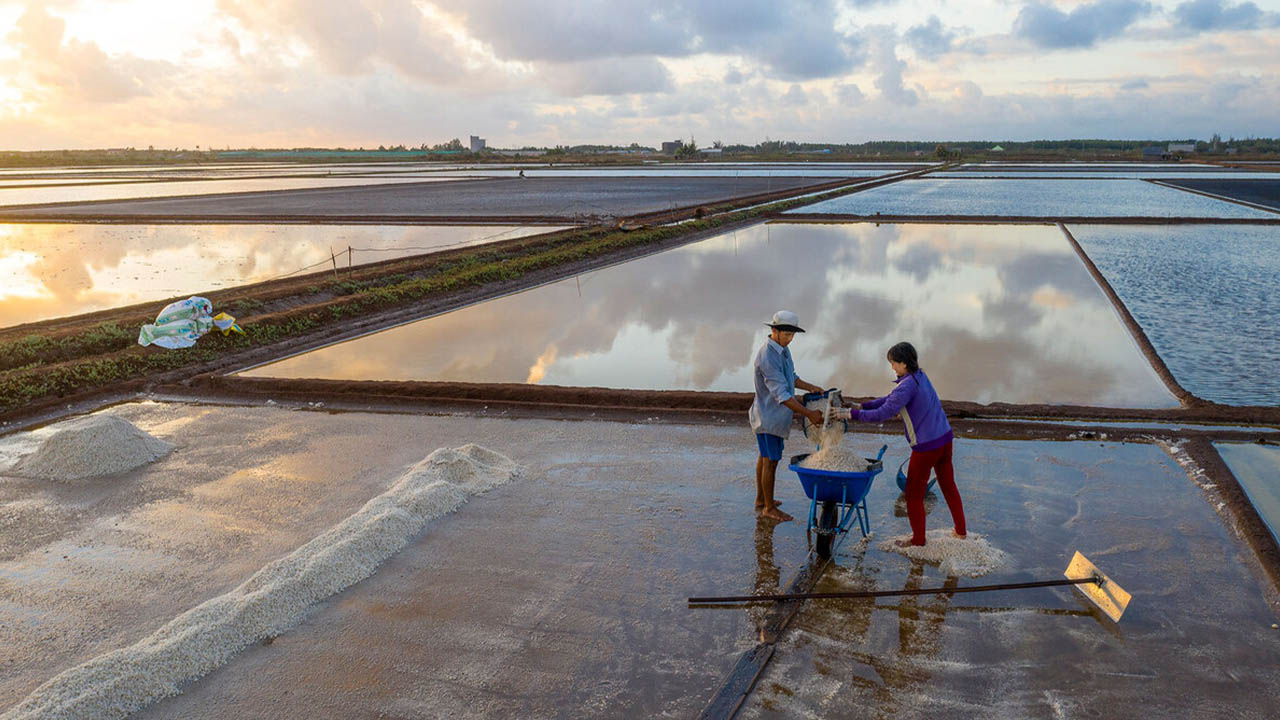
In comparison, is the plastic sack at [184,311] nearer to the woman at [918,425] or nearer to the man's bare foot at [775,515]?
the man's bare foot at [775,515]

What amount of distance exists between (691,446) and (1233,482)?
3.85 metres

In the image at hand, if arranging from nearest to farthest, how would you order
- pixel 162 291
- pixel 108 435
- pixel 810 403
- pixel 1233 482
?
pixel 810 403 < pixel 1233 482 < pixel 108 435 < pixel 162 291

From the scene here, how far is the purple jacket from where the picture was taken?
14.4 feet

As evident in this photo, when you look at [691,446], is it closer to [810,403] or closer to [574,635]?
[810,403]

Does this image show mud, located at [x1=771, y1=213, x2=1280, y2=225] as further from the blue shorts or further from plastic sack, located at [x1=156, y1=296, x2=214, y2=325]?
the blue shorts

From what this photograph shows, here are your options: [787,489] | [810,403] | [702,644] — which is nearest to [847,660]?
[702,644]

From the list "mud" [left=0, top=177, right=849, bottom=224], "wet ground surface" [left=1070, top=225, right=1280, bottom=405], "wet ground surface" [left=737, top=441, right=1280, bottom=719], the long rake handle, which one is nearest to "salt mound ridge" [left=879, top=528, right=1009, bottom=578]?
"wet ground surface" [left=737, top=441, right=1280, bottom=719]

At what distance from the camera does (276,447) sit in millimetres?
6781

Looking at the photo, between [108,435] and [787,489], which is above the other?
[108,435]

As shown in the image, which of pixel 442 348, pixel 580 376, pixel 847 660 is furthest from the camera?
pixel 442 348

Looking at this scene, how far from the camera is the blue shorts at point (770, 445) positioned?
4980 mm

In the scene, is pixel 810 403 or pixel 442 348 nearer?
pixel 810 403

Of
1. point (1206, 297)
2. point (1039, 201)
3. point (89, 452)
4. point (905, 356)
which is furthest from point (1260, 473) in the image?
point (1039, 201)

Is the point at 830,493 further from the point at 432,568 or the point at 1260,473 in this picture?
the point at 1260,473
